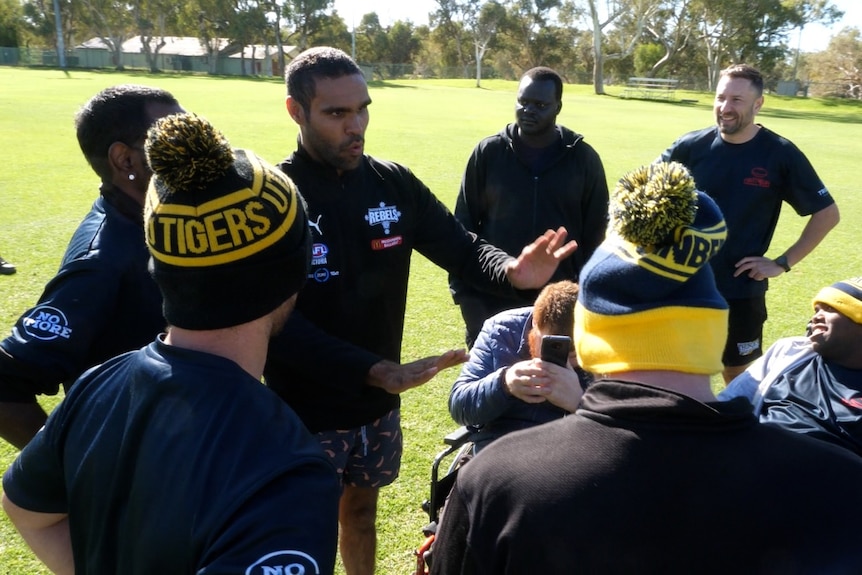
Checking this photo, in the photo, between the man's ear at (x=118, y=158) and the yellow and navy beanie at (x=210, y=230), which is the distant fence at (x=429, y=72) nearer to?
the man's ear at (x=118, y=158)

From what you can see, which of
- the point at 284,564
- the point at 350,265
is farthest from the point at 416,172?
the point at 284,564

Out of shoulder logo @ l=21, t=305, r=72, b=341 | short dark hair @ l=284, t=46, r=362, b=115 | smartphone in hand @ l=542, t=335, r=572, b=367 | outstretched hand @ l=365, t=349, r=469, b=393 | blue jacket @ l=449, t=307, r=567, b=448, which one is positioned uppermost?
short dark hair @ l=284, t=46, r=362, b=115

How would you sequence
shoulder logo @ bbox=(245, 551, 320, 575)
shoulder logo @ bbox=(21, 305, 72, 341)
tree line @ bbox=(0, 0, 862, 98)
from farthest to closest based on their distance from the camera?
tree line @ bbox=(0, 0, 862, 98) < shoulder logo @ bbox=(21, 305, 72, 341) < shoulder logo @ bbox=(245, 551, 320, 575)

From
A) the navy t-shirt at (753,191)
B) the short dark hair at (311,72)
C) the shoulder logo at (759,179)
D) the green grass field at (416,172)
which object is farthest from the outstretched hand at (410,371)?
the shoulder logo at (759,179)

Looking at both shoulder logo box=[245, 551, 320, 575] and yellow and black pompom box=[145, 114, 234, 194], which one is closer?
shoulder logo box=[245, 551, 320, 575]

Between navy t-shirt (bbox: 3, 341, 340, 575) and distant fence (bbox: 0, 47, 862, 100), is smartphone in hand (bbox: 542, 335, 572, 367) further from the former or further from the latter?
distant fence (bbox: 0, 47, 862, 100)

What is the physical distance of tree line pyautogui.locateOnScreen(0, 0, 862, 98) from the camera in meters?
67.4

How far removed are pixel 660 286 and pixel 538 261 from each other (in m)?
1.72

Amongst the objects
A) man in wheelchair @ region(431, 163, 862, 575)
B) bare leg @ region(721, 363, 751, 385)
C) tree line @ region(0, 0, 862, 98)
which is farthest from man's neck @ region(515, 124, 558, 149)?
tree line @ region(0, 0, 862, 98)

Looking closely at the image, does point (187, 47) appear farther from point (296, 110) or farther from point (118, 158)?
point (118, 158)

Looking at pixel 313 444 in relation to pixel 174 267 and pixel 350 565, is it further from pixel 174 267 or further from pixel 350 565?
pixel 350 565

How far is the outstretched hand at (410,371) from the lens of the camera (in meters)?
2.58

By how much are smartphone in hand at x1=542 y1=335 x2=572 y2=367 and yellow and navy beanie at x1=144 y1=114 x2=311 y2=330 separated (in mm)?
1177

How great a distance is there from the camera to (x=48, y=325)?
2.29m
